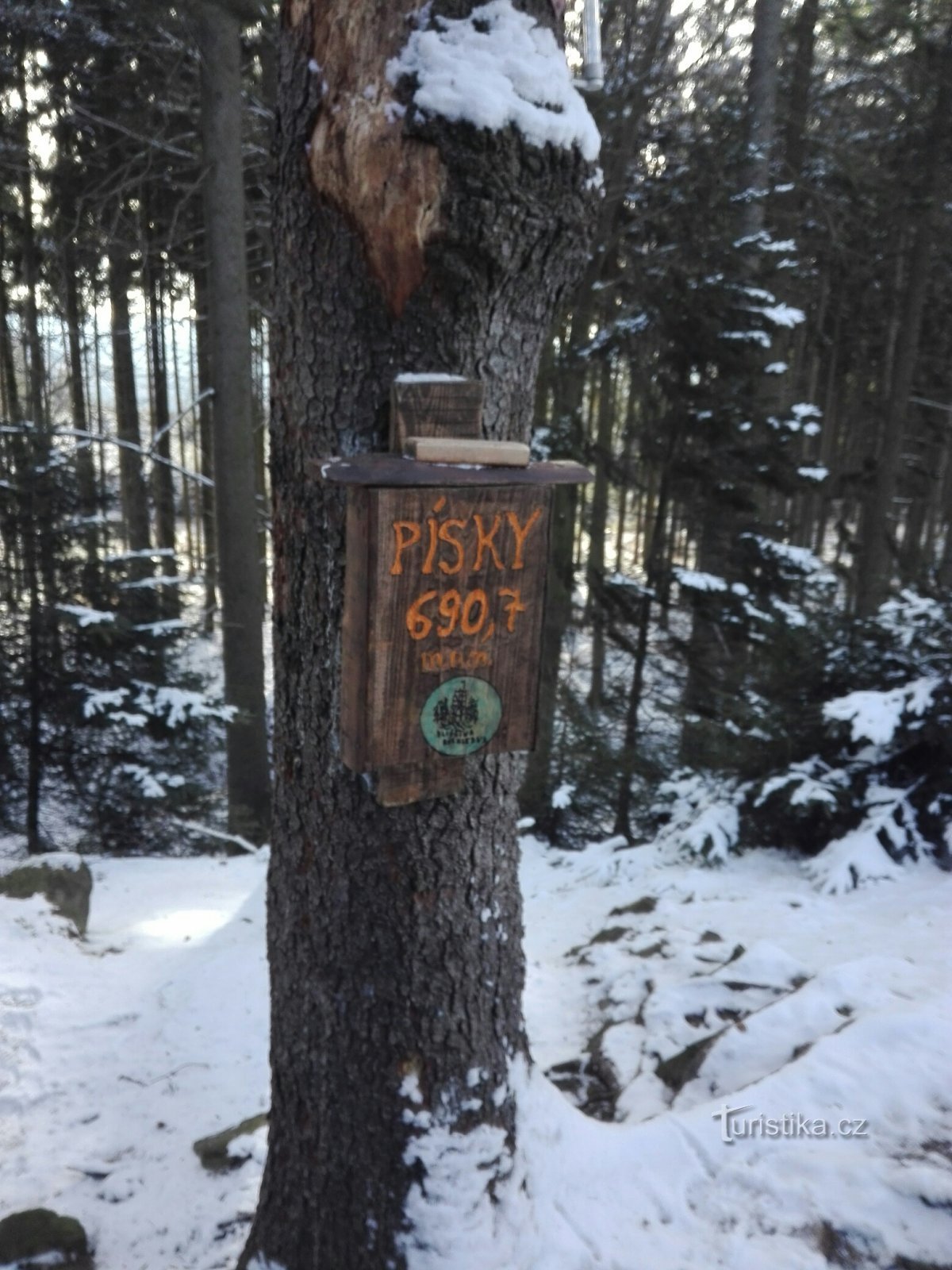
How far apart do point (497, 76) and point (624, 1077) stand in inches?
126

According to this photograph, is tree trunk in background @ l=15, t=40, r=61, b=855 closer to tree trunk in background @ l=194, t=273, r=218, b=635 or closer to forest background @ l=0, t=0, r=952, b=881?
forest background @ l=0, t=0, r=952, b=881

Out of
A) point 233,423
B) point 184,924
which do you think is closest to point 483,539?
point 184,924

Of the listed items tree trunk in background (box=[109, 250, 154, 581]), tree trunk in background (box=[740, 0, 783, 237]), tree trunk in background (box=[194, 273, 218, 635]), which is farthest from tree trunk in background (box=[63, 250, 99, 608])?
tree trunk in background (box=[740, 0, 783, 237])

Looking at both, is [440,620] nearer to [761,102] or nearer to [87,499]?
[87,499]

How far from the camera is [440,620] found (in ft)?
5.46

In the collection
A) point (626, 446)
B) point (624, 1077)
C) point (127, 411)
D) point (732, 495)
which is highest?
point (127, 411)

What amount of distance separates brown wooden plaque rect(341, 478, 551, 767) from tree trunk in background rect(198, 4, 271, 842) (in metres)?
6.04

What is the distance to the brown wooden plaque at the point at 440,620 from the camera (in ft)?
5.20

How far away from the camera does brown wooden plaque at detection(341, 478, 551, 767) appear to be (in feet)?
5.20

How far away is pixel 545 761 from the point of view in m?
8.59

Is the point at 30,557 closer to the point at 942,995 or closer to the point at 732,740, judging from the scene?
the point at 732,740

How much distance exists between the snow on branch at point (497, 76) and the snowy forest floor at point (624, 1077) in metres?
2.25

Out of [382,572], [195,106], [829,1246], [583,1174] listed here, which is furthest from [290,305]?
[195,106]

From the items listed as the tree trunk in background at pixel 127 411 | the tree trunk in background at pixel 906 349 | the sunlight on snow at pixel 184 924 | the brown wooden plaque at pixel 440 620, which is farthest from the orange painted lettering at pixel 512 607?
the tree trunk in background at pixel 127 411
